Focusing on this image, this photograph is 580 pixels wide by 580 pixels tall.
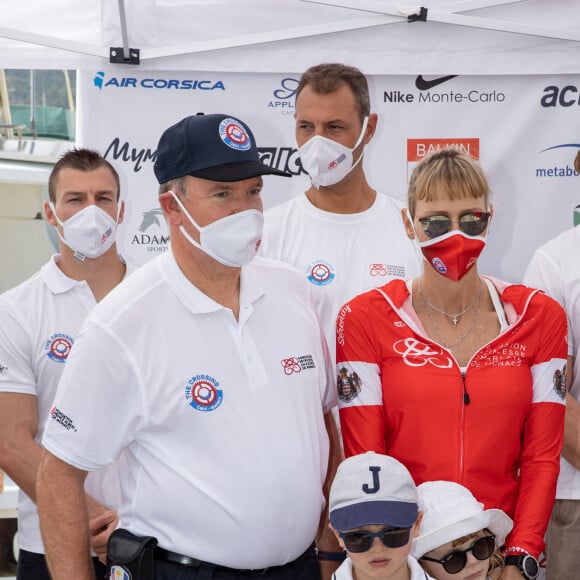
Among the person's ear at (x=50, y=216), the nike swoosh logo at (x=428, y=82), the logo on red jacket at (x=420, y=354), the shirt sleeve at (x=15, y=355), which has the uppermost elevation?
the nike swoosh logo at (x=428, y=82)

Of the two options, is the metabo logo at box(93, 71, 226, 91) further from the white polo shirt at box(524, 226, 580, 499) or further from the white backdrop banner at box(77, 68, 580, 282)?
the white polo shirt at box(524, 226, 580, 499)

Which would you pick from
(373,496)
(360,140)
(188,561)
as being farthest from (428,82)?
(188,561)

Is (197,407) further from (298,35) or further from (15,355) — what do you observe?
(298,35)

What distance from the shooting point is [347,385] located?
8.07ft

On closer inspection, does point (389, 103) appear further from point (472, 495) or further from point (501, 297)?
point (472, 495)

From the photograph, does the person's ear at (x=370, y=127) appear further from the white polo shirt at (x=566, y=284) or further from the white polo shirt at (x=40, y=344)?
the white polo shirt at (x=40, y=344)

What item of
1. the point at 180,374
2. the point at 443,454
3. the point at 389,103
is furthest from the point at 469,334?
the point at 389,103

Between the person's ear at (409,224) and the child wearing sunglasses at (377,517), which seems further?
the person's ear at (409,224)

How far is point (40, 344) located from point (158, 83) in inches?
61.9

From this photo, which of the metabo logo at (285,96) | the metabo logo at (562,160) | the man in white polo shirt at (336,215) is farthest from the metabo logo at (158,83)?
the metabo logo at (562,160)

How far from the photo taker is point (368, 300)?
99.0 inches

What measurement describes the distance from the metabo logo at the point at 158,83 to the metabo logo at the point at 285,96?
23 cm

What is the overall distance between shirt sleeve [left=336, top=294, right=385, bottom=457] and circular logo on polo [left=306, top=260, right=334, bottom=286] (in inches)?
24.6

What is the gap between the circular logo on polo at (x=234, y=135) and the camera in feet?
7.52
